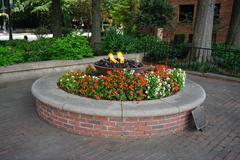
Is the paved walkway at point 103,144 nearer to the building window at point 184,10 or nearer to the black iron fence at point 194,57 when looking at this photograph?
the black iron fence at point 194,57

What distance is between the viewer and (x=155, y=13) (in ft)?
57.1

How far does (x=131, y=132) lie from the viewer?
4172 mm

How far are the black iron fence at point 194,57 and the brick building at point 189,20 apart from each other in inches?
449

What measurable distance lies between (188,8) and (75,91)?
77.0ft

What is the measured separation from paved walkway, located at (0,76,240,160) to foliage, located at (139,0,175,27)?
1311 cm

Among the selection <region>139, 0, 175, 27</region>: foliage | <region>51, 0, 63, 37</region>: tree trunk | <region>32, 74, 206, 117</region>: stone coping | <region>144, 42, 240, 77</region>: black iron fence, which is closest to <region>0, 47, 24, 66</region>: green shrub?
<region>32, 74, 206, 117</region>: stone coping

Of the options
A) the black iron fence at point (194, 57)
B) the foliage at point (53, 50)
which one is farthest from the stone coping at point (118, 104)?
the black iron fence at point (194, 57)

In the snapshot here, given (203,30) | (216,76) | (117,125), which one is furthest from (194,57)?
(117,125)

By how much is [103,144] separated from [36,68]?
490cm

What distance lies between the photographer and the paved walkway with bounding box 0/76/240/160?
3.66 metres

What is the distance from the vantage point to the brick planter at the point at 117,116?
408cm

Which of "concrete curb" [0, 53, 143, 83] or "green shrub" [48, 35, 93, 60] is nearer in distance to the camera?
"concrete curb" [0, 53, 143, 83]

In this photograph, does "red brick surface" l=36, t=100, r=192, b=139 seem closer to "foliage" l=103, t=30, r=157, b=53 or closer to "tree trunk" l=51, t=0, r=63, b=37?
"foliage" l=103, t=30, r=157, b=53

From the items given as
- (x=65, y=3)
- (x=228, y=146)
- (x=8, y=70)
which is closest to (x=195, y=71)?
(x=228, y=146)
